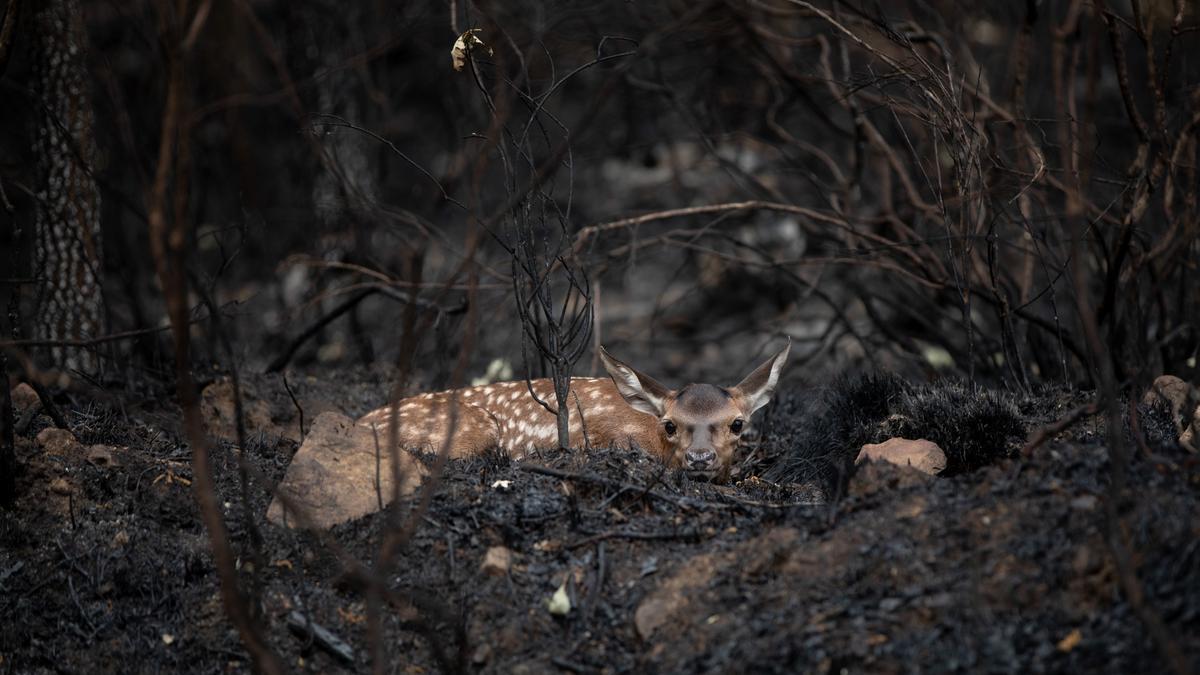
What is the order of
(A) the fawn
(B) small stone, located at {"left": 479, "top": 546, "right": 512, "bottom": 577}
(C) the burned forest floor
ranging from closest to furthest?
(C) the burned forest floor < (B) small stone, located at {"left": 479, "top": 546, "right": 512, "bottom": 577} < (A) the fawn

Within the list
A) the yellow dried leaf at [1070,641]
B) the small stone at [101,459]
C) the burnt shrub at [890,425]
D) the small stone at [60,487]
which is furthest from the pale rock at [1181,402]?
the small stone at [60,487]

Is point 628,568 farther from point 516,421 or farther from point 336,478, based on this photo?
point 516,421

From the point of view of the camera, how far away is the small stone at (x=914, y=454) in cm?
572

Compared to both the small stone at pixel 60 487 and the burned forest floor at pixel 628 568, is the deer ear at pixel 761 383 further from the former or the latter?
the small stone at pixel 60 487

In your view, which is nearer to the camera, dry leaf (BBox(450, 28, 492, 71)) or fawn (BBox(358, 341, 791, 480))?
dry leaf (BBox(450, 28, 492, 71))

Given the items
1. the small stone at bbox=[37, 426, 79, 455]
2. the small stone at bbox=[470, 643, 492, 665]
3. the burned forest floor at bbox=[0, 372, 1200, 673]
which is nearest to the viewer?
the burned forest floor at bbox=[0, 372, 1200, 673]

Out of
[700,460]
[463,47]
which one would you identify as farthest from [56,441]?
[700,460]

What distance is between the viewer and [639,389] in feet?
23.6

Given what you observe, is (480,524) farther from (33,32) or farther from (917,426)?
(33,32)

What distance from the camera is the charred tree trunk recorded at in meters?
7.72

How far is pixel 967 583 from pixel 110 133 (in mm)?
10285

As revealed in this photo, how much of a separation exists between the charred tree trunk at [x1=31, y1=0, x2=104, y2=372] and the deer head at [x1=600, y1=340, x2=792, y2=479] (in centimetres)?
372

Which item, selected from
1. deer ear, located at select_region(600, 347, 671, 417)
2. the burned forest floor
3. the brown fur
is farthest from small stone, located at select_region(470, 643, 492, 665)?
deer ear, located at select_region(600, 347, 671, 417)

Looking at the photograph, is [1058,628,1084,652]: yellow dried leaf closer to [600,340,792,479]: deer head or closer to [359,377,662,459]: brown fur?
[600,340,792,479]: deer head
